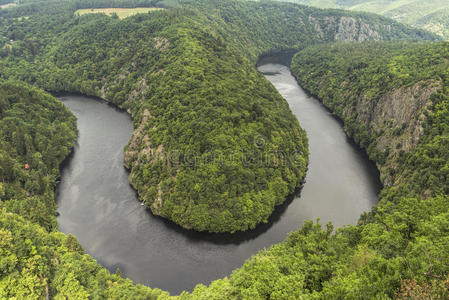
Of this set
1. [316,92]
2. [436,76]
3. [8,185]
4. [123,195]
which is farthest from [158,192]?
[316,92]

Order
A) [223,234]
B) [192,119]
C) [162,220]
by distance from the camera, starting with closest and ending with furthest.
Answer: [223,234] → [162,220] → [192,119]

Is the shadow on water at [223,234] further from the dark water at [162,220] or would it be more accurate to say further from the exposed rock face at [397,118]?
the exposed rock face at [397,118]

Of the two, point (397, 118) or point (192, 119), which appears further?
point (397, 118)

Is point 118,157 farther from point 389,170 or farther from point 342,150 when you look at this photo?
point 389,170

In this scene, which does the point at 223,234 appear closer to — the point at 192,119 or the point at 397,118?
the point at 192,119

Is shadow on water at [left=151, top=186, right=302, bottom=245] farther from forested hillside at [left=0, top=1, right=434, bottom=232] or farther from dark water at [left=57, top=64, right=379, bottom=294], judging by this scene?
forested hillside at [left=0, top=1, right=434, bottom=232]

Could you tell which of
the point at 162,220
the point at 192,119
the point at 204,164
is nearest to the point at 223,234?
the point at 162,220
